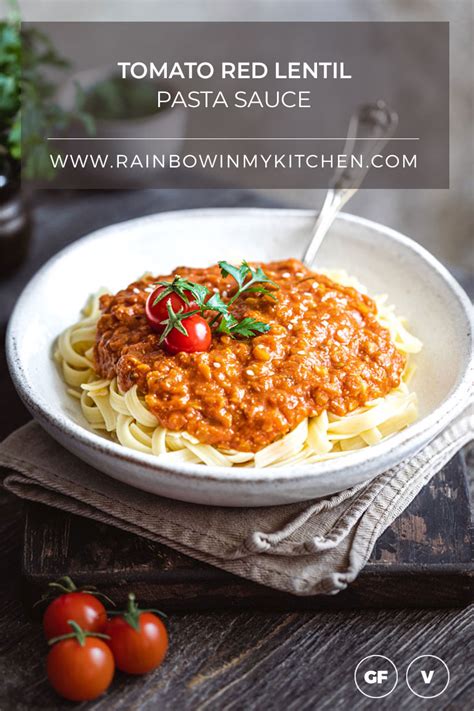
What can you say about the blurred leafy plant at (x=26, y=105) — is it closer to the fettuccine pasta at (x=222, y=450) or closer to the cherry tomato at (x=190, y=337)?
the fettuccine pasta at (x=222, y=450)

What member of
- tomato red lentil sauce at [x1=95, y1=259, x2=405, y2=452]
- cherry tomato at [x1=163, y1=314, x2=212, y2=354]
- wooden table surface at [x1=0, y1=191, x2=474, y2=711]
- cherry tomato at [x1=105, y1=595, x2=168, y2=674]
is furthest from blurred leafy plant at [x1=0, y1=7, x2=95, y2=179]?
cherry tomato at [x1=105, y1=595, x2=168, y2=674]

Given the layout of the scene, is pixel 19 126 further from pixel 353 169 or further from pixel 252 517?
pixel 252 517

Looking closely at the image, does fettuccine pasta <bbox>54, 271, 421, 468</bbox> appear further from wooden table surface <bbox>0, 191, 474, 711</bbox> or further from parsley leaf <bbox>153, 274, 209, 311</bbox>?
wooden table surface <bbox>0, 191, 474, 711</bbox>

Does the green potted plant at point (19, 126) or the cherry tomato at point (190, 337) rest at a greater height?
the green potted plant at point (19, 126)

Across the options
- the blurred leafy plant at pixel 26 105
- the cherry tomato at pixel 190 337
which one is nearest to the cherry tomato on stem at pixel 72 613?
the cherry tomato at pixel 190 337

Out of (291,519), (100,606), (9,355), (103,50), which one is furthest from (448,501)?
(103,50)

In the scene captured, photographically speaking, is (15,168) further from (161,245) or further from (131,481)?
(131,481)
